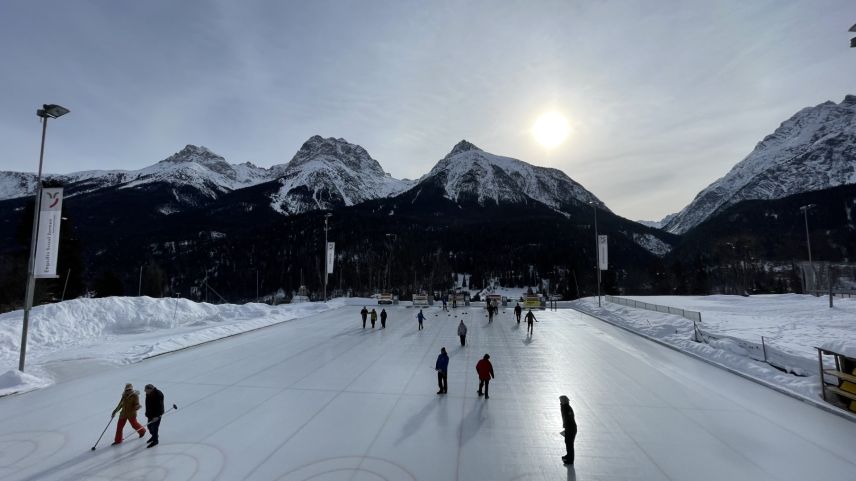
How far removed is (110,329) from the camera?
950 inches

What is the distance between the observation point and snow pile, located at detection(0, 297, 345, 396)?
1689 centimetres

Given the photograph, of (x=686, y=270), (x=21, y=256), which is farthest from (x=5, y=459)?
(x=686, y=270)

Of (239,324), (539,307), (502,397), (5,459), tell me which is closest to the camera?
(5,459)

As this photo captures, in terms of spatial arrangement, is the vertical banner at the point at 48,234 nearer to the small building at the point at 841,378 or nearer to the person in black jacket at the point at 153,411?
the person in black jacket at the point at 153,411

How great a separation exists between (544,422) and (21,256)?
66.9 metres

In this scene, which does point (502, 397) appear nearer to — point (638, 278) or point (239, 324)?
point (239, 324)

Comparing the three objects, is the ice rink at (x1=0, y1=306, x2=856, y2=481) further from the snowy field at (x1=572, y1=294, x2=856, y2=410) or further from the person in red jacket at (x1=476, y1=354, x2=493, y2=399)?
the snowy field at (x1=572, y1=294, x2=856, y2=410)

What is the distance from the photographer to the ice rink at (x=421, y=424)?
7773 millimetres

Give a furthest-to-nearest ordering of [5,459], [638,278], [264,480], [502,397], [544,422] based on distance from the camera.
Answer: [638,278]
[502,397]
[544,422]
[5,459]
[264,480]

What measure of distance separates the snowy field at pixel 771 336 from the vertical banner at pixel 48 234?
85.9 ft

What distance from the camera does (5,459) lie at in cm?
820

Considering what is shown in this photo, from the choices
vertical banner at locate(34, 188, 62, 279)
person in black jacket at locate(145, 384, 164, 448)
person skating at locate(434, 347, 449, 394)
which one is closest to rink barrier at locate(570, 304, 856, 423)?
person skating at locate(434, 347, 449, 394)

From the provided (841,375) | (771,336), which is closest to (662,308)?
(771,336)

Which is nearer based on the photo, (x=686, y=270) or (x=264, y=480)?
(x=264, y=480)
